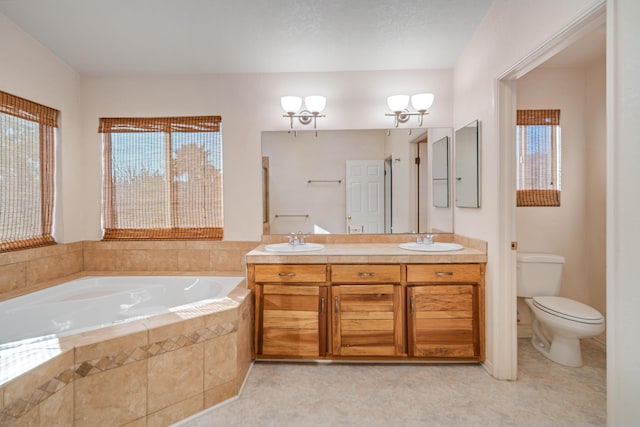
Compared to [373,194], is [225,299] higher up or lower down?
lower down

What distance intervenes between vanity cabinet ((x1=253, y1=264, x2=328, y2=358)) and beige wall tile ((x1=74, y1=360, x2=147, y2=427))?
2.81 ft

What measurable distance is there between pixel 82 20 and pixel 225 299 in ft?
6.77

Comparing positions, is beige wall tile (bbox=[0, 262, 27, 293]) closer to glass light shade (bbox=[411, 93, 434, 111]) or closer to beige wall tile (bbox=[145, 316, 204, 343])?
beige wall tile (bbox=[145, 316, 204, 343])

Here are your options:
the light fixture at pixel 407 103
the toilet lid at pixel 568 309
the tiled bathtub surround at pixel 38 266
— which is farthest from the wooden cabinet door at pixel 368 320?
the tiled bathtub surround at pixel 38 266

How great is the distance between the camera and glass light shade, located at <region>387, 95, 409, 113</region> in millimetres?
2728

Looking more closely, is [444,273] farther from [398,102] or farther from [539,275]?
[398,102]

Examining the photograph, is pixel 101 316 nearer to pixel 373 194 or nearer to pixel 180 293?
pixel 180 293

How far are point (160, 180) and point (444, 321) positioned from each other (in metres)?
2.67

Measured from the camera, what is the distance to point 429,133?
2871 millimetres

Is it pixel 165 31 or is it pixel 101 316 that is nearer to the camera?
pixel 165 31

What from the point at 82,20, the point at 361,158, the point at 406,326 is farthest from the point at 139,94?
the point at 406,326

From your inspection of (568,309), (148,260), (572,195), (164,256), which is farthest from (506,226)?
(148,260)

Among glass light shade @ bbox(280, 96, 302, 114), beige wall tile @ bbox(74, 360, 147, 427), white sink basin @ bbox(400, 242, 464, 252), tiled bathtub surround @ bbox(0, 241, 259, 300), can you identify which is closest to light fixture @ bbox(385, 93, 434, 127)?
glass light shade @ bbox(280, 96, 302, 114)

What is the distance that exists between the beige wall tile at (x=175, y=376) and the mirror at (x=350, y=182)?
1.33 metres
